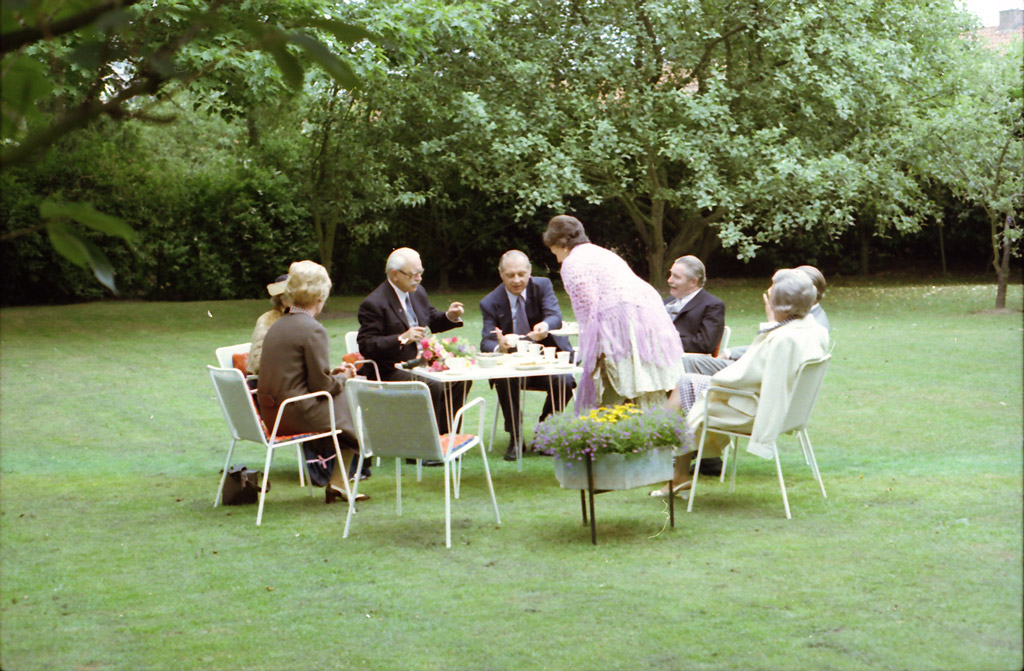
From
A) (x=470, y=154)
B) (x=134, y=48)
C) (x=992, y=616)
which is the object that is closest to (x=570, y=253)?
(x=992, y=616)

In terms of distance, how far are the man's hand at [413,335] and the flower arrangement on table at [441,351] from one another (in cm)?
6

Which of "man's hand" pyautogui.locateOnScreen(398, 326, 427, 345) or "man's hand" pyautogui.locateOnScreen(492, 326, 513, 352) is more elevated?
"man's hand" pyautogui.locateOnScreen(398, 326, 427, 345)

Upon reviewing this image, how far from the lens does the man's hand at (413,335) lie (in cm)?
696

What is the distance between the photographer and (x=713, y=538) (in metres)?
5.27

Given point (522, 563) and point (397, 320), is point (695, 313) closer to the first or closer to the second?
point (397, 320)

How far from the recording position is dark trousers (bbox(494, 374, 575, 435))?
24.7 ft

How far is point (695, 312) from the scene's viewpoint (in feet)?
23.3

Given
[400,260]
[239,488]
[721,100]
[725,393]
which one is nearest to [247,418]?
[239,488]

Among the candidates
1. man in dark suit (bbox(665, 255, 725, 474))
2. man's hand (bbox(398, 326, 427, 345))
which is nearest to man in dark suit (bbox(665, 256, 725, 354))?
man in dark suit (bbox(665, 255, 725, 474))

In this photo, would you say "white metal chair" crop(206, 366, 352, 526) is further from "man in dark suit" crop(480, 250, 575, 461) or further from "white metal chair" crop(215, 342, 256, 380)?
"man in dark suit" crop(480, 250, 575, 461)

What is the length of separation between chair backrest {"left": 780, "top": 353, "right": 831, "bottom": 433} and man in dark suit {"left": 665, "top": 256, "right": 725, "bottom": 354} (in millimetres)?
1378

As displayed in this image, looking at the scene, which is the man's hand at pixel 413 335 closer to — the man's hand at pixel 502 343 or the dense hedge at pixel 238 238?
the man's hand at pixel 502 343

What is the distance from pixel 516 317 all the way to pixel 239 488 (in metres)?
2.40

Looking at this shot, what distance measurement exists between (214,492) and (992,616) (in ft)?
14.6
